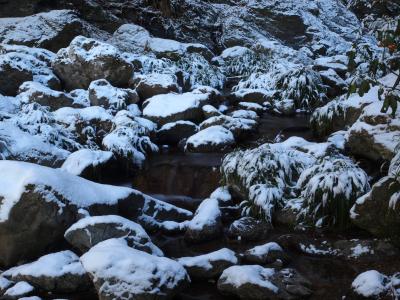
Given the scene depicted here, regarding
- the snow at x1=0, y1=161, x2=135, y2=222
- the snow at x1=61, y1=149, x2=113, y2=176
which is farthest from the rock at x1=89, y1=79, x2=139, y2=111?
the snow at x1=0, y1=161, x2=135, y2=222

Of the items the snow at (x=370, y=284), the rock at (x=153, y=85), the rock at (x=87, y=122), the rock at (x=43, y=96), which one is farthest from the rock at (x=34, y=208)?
the rock at (x=153, y=85)

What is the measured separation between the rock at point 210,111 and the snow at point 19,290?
5228 mm

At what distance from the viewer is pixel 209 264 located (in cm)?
412

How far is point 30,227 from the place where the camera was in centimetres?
446

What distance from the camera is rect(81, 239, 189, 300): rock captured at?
3.44m

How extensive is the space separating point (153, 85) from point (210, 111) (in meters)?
1.71

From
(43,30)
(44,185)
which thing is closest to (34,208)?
(44,185)

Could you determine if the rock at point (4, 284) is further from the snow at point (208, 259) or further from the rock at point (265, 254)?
the rock at point (265, 254)

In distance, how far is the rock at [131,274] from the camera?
3.44 m

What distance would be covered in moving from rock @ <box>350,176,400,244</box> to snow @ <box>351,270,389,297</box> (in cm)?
67

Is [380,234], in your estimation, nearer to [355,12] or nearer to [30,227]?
[30,227]

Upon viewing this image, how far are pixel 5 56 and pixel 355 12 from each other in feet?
45.4

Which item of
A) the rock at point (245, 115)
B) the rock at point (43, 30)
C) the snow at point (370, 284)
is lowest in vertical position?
the rock at point (245, 115)

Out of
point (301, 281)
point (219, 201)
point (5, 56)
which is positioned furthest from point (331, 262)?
point (5, 56)
